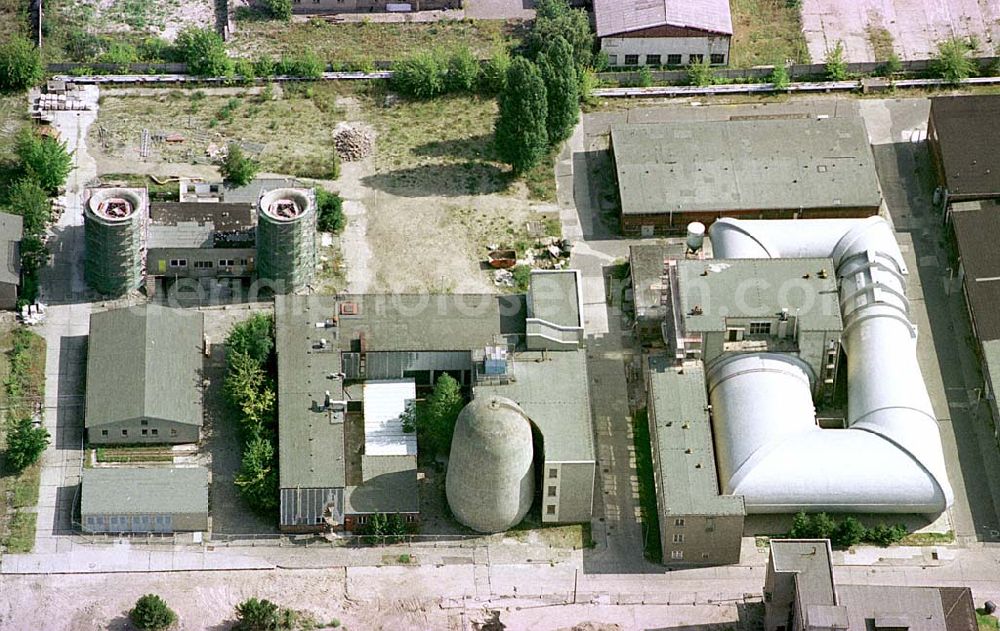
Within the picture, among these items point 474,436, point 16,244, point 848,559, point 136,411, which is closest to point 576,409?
point 474,436

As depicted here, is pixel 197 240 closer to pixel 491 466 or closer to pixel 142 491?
pixel 142 491

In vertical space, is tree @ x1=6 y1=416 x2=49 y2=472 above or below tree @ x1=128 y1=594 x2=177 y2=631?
above

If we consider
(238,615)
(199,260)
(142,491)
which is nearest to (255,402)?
(142,491)

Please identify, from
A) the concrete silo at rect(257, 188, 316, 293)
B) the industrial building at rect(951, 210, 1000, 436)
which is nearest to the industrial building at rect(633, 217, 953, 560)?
the industrial building at rect(951, 210, 1000, 436)

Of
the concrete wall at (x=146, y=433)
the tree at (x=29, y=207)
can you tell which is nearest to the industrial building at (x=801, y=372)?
the concrete wall at (x=146, y=433)

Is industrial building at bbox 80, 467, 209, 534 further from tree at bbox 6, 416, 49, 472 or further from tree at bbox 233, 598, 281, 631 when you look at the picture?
tree at bbox 233, 598, 281, 631

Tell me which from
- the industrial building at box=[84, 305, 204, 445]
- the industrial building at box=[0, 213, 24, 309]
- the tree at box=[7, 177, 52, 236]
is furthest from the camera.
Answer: the tree at box=[7, 177, 52, 236]

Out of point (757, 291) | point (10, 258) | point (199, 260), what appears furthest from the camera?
point (199, 260)
